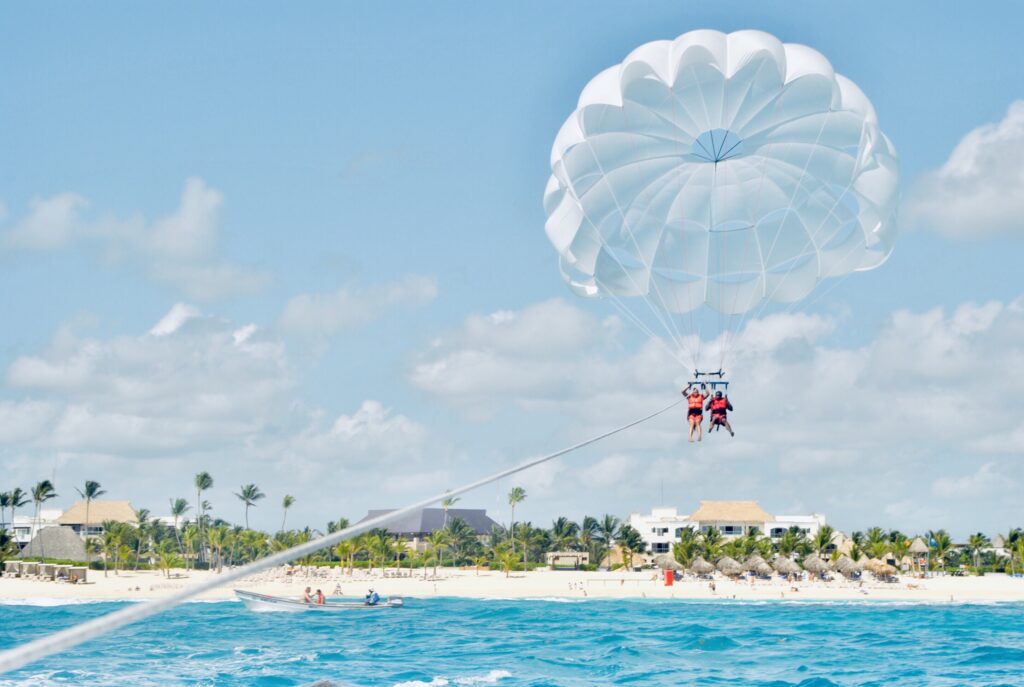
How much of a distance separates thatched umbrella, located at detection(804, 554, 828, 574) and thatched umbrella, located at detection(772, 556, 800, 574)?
2.62ft

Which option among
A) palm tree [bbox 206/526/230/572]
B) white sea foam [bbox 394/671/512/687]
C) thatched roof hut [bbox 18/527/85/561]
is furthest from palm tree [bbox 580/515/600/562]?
white sea foam [bbox 394/671/512/687]

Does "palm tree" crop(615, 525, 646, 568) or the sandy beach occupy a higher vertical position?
"palm tree" crop(615, 525, 646, 568)

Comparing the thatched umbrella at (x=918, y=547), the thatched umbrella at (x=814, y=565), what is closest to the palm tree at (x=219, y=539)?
the thatched umbrella at (x=814, y=565)

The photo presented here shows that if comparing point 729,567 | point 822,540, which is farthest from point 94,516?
point 822,540

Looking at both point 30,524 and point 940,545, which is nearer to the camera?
point 940,545

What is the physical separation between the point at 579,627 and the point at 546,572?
47006 mm

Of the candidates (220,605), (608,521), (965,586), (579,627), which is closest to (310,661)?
(579,627)

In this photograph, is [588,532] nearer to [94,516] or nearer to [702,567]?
[702,567]

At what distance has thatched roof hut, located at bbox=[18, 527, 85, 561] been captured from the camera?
4058 inches

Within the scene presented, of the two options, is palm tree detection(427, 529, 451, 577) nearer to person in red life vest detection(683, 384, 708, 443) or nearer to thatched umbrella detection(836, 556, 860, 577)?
thatched umbrella detection(836, 556, 860, 577)

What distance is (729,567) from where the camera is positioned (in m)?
85.6

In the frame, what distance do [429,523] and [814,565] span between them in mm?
52354

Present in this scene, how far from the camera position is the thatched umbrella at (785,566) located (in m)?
84.9

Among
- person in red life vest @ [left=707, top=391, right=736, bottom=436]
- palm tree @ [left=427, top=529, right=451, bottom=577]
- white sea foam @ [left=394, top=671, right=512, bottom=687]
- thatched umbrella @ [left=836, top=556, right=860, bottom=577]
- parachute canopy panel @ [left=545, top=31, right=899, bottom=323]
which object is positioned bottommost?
white sea foam @ [left=394, top=671, right=512, bottom=687]
